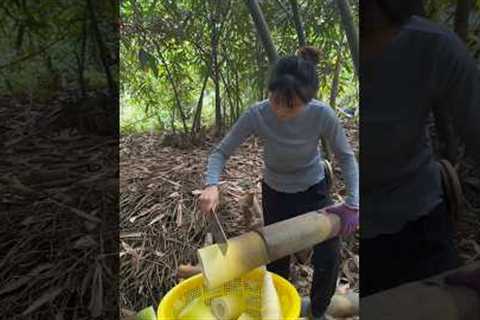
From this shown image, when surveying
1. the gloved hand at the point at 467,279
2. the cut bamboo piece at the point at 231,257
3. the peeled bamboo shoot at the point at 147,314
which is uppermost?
the cut bamboo piece at the point at 231,257

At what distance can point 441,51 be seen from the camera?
947 millimetres

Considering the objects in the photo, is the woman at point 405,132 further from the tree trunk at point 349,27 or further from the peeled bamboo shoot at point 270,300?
the peeled bamboo shoot at point 270,300

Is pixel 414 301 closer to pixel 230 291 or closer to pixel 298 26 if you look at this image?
pixel 230 291

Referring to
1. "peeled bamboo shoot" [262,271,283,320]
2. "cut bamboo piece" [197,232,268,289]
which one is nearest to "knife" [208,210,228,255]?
"cut bamboo piece" [197,232,268,289]

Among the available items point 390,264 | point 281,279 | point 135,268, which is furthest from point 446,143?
point 135,268

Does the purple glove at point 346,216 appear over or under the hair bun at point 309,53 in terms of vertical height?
under

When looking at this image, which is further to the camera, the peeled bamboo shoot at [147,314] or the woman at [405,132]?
the peeled bamboo shoot at [147,314]

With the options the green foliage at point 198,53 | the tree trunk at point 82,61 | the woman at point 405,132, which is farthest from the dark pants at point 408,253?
the tree trunk at point 82,61

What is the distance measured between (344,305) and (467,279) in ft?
0.74

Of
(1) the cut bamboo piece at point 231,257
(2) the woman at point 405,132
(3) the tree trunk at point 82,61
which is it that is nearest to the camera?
(2) the woman at point 405,132

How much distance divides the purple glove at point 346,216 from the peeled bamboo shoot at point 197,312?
289 millimetres

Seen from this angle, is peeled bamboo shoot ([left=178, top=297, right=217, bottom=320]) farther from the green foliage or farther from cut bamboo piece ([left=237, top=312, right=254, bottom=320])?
the green foliage

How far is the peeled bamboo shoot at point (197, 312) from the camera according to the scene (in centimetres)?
109

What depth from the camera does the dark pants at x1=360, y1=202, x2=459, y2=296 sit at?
100cm
